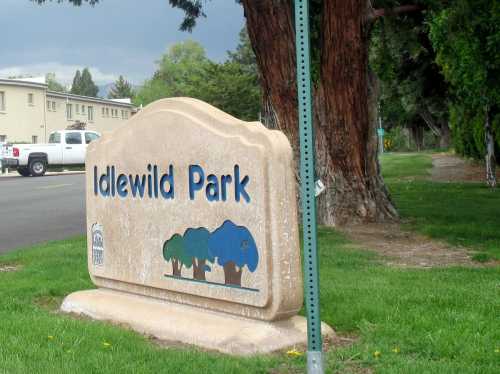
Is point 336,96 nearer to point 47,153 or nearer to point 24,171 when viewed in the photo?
point 47,153

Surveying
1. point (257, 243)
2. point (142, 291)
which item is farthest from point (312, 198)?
point (142, 291)

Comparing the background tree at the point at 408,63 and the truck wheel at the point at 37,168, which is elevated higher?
the background tree at the point at 408,63

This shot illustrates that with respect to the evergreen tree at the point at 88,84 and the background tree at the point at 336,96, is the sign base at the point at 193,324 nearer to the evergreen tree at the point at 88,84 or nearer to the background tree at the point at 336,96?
the background tree at the point at 336,96

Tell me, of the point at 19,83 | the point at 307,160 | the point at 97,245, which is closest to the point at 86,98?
the point at 19,83

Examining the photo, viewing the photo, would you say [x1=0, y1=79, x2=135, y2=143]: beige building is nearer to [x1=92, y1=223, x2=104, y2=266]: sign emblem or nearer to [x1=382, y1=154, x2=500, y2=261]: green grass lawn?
[x1=382, y1=154, x2=500, y2=261]: green grass lawn

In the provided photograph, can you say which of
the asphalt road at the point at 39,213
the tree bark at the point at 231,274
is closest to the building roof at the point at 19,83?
the asphalt road at the point at 39,213

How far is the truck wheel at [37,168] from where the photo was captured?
33.9m

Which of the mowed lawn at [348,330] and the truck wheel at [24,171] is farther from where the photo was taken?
the truck wheel at [24,171]

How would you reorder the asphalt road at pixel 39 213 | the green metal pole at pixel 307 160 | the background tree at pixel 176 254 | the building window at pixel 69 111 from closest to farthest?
the green metal pole at pixel 307 160 < the background tree at pixel 176 254 < the asphalt road at pixel 39 213 < the building window at pixel 69 111

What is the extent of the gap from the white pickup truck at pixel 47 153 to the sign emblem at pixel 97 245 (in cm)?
2729

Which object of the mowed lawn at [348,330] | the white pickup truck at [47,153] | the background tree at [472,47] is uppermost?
the background tree at [472,47]

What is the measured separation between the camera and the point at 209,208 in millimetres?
5520

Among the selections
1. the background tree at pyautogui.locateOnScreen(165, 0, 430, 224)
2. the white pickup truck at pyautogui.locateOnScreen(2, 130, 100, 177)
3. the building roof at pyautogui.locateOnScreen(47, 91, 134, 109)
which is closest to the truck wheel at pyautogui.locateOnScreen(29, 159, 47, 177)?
the white pickup truck at pyautogui.locateOnScreen(2, 130, 100, 177)

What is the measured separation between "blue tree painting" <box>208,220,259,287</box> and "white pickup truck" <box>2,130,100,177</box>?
2900 centimetres
